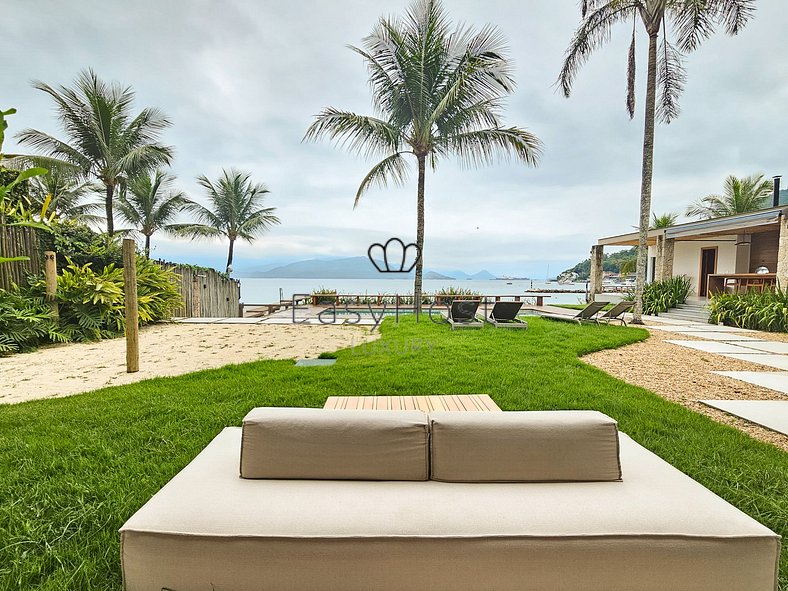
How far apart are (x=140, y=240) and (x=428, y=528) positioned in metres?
24.1

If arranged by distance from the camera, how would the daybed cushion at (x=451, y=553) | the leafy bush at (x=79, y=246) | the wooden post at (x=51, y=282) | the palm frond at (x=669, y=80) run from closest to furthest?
the daybed cushion at (x=451, y=553) < the wooden post at (x=51, y=282) < the leafy bush at (x=79, y=246) < the palm frond at (x=669, y=80)

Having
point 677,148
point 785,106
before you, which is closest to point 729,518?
point 785,106

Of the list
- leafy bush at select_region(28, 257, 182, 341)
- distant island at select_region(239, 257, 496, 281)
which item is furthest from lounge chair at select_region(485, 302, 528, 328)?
leafy bush at select_region(28, 257, 182, 341)

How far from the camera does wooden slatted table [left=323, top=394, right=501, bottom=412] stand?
2758 mm

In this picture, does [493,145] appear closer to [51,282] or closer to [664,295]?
[664,295]

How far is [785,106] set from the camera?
1357 centimetres

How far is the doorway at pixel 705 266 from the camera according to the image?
1576cm

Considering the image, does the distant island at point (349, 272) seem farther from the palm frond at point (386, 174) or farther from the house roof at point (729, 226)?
the house roof at point (729, 226)

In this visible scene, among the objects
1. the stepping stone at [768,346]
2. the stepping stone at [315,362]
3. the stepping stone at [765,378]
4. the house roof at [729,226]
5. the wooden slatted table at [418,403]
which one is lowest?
the stepping stone at [315,362]

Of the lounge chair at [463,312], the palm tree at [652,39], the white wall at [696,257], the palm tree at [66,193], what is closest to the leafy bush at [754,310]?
the palm tree at [652,39]

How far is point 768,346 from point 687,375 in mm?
3665

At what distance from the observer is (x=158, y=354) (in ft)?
21.5

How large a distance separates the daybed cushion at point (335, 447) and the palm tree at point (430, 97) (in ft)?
27.8

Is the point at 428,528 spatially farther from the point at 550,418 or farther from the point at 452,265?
the point at 452,265
